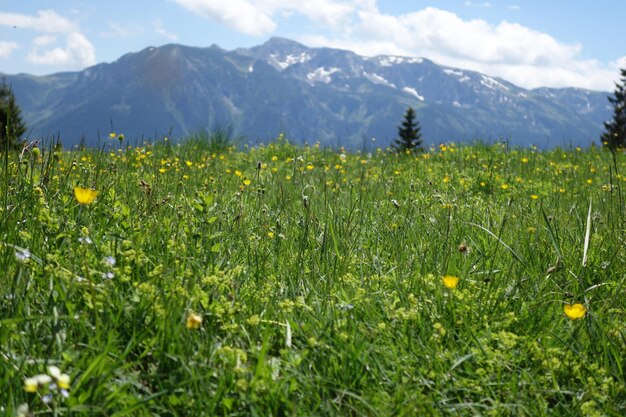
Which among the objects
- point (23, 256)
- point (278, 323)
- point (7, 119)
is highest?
point (7, 119)

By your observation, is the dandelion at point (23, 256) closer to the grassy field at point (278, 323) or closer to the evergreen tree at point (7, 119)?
the grassy field at point (278, 323)

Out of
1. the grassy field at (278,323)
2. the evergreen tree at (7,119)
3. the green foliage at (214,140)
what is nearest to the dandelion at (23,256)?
the grassy field at (278,323)

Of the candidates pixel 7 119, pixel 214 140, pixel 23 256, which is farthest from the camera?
pixel 214 140

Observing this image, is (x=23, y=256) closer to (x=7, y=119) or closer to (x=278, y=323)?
(x=7, y=119)

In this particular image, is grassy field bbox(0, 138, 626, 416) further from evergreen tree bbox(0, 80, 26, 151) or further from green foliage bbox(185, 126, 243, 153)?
green foliage bbox(185, 126, 243, 153)

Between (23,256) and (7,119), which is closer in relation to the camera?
(23,256)

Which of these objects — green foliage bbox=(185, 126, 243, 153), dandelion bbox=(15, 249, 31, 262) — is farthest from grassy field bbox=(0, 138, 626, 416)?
green foliage bbox=(185, 126, 243, 153)

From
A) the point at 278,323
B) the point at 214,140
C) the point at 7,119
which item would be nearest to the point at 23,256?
the point at 7,119

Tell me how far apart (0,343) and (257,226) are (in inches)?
84.5

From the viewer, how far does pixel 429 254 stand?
3.62 m

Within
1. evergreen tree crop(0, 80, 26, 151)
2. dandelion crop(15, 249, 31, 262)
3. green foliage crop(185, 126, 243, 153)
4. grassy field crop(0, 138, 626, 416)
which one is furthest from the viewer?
green foliage crop(185, 126, 243, 153)

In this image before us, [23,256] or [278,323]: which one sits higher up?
[23,256]

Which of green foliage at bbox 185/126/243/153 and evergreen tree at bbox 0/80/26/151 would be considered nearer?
evergreen tree at bbox 0/80/26/151

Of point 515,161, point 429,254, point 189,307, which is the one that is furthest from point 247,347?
Answer: point 515,161
